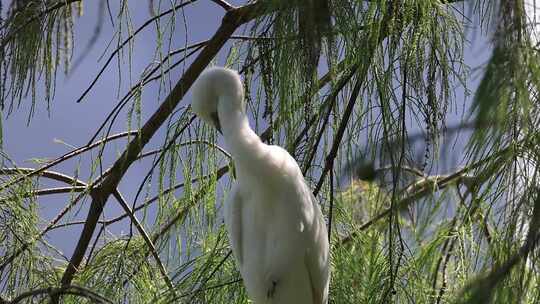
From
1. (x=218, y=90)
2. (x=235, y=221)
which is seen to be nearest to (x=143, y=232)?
(x=235, y=221)

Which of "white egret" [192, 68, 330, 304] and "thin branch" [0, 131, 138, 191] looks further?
"thin branch" [0, 131, 138, 191]

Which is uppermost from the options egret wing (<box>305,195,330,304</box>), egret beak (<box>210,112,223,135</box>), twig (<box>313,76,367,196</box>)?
egret beak (<box>210,112,223,135</box>)

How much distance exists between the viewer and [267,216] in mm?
→ 1540

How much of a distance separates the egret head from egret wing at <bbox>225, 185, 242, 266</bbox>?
0.50ft

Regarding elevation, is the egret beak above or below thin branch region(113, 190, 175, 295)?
above

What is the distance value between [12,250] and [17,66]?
35cm

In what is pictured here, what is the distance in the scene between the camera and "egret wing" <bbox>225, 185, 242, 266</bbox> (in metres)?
1.55

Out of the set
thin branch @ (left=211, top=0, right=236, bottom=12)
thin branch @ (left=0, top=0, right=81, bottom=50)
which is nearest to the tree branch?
thin branch @ (left=211, top=0, right=236, bottom=12)

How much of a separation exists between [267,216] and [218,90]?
0.22 metres

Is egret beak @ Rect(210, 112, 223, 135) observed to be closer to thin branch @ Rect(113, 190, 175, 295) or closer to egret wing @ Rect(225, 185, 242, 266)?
egret wing @ Rect(225, 185, 242, 266)

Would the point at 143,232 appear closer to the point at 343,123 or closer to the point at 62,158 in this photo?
the point at 62,158

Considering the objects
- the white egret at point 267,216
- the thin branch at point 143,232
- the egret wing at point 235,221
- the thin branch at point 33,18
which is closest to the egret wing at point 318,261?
the white egret at point 267,216

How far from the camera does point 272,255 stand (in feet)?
4.98

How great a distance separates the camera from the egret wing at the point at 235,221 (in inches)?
61.1
